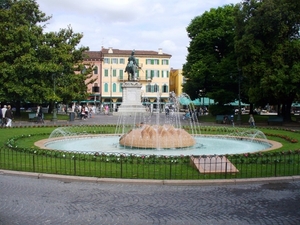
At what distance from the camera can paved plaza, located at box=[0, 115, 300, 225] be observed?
23.9 ft

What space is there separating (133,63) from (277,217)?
51.0 m

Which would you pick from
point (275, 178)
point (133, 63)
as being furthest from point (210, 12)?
point (275, 178)

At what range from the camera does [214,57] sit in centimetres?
4612

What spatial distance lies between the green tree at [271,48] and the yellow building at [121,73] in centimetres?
5515

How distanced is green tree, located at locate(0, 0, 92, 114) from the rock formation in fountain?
2270cm

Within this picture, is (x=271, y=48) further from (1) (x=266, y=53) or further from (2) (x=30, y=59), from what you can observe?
(2) (x=30, y=59)

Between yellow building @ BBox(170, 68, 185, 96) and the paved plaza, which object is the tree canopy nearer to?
the paved plaza

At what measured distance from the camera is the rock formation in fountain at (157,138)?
17062mm

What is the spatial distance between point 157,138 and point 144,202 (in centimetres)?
870

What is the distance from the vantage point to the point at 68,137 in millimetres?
22078

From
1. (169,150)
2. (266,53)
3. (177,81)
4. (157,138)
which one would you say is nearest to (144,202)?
(169,150)

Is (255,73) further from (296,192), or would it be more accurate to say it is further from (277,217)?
(277,217)

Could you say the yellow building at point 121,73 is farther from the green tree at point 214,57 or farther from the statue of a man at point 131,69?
the green tree at point 214,57

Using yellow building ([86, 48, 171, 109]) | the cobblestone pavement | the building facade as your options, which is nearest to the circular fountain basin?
the cobblestone pavement
